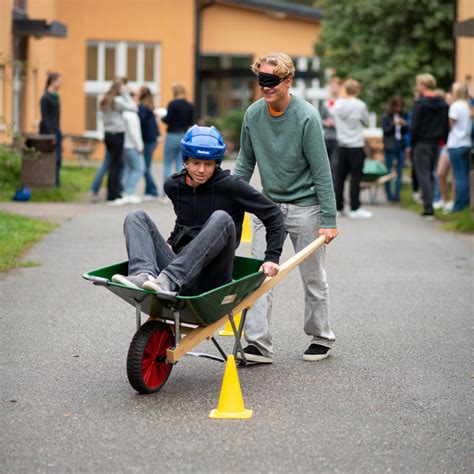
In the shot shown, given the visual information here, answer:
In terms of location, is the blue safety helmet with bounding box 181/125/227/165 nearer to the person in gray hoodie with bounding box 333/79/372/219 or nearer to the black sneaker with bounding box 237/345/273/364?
the black sneaker with bounding box 237/345/273/364

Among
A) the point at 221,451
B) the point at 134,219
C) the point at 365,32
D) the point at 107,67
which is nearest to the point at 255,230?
the point at 134,219

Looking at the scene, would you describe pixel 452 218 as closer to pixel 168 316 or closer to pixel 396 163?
pixel 396 163

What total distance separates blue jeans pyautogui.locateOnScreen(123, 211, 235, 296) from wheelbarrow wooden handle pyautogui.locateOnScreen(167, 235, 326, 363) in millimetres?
174

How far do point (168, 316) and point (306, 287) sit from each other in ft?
4.17

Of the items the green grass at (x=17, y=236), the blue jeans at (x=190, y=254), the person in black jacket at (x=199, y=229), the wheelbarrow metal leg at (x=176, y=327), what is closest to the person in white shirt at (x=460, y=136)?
the green grass at (x=17, y=236)

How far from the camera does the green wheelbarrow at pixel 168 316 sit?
6016 millimetres

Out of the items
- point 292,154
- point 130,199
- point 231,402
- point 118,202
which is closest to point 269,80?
point 292,154

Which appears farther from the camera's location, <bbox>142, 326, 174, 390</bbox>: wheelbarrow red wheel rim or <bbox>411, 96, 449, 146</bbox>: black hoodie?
<bbox>411, 96, 449, 146</bbox>: black hoodie

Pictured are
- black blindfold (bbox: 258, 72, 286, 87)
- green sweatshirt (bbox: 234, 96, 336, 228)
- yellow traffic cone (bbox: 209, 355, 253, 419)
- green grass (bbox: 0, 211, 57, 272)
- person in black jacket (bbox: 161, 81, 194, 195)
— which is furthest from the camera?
person in black jacket (bbox: 161, 81, 194, 195)

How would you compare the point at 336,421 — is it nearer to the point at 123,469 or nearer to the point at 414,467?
the point at 414,467

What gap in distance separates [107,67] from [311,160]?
1238 inches

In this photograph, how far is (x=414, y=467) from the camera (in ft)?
16.6

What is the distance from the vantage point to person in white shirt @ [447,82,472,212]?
55.2 feet

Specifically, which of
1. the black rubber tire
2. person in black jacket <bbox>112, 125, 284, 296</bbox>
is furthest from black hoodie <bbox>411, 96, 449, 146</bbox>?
the black rubber tire
